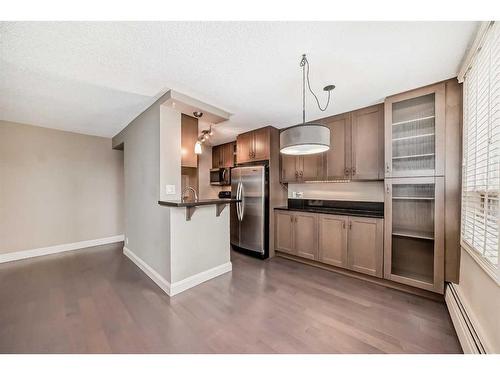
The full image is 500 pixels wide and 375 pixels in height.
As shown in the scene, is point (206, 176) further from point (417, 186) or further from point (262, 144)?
point (417, 186)

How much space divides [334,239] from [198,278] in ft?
6.49

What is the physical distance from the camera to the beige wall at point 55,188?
3283 mm

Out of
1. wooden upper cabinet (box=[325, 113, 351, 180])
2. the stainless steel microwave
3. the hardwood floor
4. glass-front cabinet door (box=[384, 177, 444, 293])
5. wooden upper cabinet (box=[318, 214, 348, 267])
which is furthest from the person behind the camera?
the stainless steel microwave

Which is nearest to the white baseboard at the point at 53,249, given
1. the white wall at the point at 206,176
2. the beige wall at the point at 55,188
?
the beige wall at the point at 55,188

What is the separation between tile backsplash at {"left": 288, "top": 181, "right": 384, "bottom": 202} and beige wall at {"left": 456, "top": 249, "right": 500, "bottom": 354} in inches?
49.3

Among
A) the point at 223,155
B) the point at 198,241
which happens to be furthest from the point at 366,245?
the point at 223,155

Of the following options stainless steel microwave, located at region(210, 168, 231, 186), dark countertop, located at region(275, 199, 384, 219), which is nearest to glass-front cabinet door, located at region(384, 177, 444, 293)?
dark countertop, located at region(275, 199, 384, 219)

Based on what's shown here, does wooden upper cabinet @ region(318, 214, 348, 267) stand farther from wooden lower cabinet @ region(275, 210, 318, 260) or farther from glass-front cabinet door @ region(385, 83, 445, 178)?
glass-front cabinet door @ region(385, 83, 445, 178)

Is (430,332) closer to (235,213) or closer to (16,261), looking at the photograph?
(235,213)

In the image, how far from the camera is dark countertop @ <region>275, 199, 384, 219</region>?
2.78 metres

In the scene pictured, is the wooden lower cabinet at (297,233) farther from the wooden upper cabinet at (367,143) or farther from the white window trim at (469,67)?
the white window trim at (469,67)

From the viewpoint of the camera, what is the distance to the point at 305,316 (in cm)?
183
